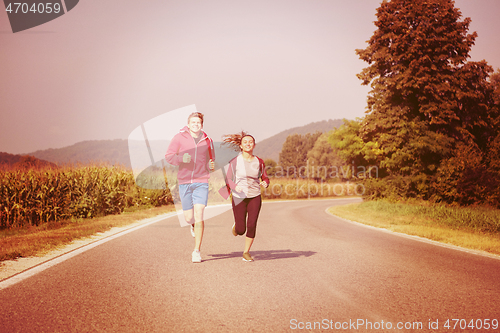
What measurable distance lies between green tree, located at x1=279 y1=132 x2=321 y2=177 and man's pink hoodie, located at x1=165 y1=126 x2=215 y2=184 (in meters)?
85.1

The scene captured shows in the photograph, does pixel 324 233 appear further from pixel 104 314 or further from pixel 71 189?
pixel 71 189

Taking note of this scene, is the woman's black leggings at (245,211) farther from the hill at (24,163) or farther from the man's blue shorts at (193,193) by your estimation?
the hill at (24,163)

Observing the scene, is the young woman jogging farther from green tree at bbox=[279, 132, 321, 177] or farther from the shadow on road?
green tree at bbox=[279, 132, 321, 177]

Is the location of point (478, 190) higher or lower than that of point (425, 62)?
lower

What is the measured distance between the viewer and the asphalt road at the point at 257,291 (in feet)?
12.6

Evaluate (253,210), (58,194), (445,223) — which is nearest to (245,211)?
(253,210)

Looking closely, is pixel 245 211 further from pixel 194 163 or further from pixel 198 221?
pixel 194 163

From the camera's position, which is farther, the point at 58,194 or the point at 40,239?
the point at 58,194

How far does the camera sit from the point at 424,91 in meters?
19.3

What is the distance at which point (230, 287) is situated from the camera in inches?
203

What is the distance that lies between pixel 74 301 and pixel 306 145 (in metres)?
93.0

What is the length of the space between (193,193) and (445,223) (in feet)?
34.7

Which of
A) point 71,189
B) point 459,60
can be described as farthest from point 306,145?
point 71,189

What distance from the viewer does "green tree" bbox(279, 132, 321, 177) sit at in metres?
92.2
